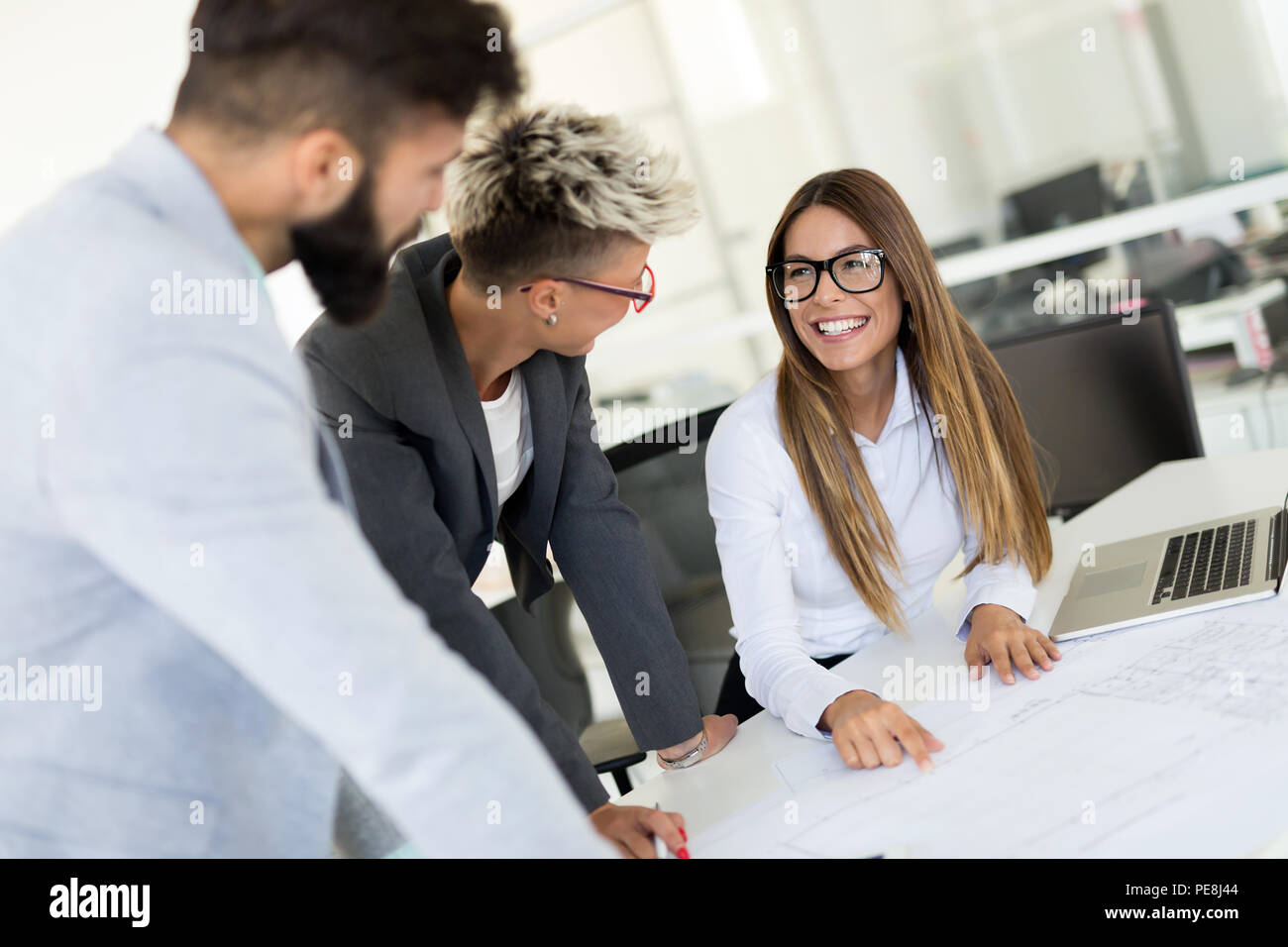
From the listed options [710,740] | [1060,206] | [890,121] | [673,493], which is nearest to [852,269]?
[673,493]

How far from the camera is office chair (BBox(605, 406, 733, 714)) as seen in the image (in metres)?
2.08

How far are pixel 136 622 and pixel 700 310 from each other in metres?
4.95

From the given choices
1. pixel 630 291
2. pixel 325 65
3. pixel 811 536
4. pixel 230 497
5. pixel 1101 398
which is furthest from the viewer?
pixel 1101 398

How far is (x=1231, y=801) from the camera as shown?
965mm

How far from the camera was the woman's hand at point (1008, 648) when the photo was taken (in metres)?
1.42

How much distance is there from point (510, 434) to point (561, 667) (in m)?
0.77

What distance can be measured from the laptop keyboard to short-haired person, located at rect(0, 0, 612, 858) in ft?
3.83

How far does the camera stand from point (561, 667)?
2184 millimetres

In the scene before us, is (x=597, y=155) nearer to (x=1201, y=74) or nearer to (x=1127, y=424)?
(x=1127, y=424)

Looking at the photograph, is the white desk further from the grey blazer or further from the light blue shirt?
the light blue shirt

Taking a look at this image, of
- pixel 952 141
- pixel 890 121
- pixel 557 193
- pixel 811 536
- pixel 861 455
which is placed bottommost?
pixel 811 536

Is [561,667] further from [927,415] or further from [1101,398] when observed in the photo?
[1101,398]

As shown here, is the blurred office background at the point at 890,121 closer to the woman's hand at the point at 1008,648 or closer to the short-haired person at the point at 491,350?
the woman's hand at the point at 1008,648

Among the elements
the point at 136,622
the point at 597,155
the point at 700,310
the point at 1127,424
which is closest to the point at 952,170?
the point at 700,310
